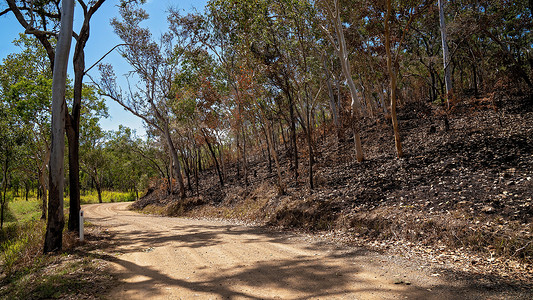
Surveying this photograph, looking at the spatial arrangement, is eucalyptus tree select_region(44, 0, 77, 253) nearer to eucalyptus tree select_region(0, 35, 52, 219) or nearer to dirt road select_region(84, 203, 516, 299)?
dirt road select_region(84, 203, 516, 299)

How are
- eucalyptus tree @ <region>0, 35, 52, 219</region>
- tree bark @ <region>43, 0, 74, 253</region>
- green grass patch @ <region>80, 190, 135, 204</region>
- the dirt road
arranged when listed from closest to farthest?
1. the dirt road
2. tree bark @ <region>43, 0, 74, 253</region>
3. eucalyptus tree @ <region>0, 35, 52, 219</region>
4. green grass patch @ <region>80, 190, 135, 204</region>

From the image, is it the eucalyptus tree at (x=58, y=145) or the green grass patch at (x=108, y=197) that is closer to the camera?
the eucalyptus tree at (x=58, y=145)

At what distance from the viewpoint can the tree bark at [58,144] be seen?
6996 millimetres

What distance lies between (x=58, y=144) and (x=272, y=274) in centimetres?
636

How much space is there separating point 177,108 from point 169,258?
1507 centimetres

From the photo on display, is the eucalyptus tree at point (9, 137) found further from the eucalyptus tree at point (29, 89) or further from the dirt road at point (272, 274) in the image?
the dirt road at point (272, 274)

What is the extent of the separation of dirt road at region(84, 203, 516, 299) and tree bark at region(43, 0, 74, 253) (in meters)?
1.58

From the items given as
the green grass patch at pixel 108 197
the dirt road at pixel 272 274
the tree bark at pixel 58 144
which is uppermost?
the tree bark at pixel 58 144

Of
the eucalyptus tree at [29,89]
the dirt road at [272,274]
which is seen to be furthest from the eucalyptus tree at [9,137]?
the dirt road at [272,274]

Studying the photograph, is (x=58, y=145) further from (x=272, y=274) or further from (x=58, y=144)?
(x=272, y=274)

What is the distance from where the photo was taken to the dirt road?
4.02 m

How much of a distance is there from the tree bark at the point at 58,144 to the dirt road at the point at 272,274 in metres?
1.58

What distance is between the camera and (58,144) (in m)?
7.09

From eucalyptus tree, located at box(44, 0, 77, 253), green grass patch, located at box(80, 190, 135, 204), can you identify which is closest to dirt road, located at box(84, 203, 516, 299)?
eucalyptus tree, located at box(44, 0, 77, 253)
